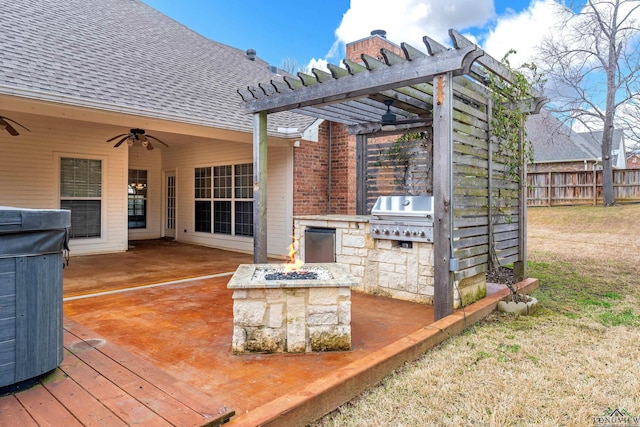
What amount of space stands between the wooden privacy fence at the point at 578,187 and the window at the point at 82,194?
14.1 metres

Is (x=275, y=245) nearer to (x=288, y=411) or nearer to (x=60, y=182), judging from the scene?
(x=60, y=182)

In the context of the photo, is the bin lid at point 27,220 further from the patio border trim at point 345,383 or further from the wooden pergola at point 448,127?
the wooden pergola at point 448,127

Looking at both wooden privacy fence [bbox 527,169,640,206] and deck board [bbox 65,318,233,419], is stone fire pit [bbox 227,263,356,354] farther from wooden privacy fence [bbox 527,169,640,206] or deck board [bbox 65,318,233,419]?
wooden privacy fence [bbox 527,169,640,206]

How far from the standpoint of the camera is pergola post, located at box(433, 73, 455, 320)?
3551mm

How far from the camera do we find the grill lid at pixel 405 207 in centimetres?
435

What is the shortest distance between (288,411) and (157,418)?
654 mm

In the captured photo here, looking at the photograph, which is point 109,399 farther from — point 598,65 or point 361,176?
point 598,65

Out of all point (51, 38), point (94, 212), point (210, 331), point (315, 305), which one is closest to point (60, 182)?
point (94, 212)

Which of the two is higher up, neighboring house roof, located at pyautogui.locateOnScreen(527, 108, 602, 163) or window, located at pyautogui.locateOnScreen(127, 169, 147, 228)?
neighboring house roof, located at pyautogui.locateOnScreen(527, 108, 602, 163)

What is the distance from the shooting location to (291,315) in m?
2.98

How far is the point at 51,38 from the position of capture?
668 cm

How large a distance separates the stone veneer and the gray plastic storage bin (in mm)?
3294

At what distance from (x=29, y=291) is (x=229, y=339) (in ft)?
4.93

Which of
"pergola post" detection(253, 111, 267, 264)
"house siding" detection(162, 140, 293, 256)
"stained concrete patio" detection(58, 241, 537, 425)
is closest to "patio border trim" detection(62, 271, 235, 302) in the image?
"stained concrete patio" detection(58, 241, 537, 425)
